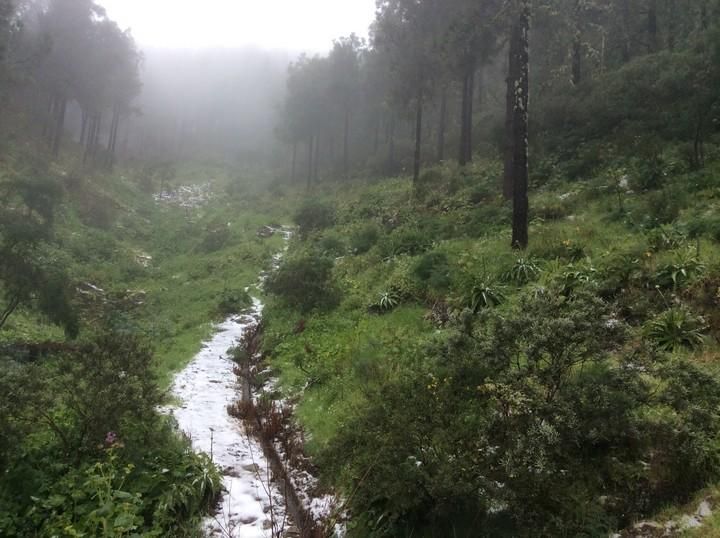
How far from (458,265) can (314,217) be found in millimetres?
16152

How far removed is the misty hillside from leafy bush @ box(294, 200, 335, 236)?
17.5 inches

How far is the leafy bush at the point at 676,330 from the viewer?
7.44 metres

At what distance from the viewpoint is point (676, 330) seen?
7.65 metres

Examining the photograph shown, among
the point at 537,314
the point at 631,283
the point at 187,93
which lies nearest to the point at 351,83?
the point at 631,283

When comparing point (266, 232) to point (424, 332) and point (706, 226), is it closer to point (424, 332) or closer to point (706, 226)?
point (424, 332)

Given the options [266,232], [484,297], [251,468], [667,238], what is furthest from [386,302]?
[266,232]

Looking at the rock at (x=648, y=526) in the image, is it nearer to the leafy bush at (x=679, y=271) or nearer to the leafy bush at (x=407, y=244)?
the leafy bush at (x=679, y=271)

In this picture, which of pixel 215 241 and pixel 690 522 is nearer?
pixel 690 522

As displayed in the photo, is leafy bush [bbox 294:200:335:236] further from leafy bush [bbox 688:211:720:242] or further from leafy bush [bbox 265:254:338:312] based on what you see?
leafy bush [bbox 688:211:720:242]

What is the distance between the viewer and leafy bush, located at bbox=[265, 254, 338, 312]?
51.1 ft

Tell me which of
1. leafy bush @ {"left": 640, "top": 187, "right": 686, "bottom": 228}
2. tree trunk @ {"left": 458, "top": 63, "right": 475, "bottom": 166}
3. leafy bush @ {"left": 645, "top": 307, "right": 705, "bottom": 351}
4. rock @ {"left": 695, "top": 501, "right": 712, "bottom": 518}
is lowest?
rock @ {"left": 695, "top": 501, "right": 712, "bottom": 518}

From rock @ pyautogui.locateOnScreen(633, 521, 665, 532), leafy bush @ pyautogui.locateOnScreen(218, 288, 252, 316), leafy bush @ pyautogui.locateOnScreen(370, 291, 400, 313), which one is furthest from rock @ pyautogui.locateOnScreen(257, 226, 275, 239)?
rock @ pyautogui.locateOnScreen(633, 521, 665, 532)

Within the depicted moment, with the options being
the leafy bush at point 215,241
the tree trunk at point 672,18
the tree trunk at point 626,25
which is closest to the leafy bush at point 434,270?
the leafy bush at point 215,241

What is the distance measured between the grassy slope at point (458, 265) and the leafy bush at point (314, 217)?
827 cm
